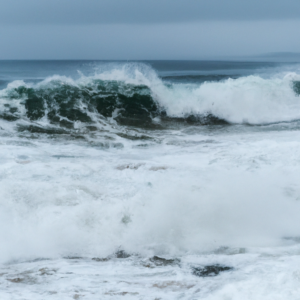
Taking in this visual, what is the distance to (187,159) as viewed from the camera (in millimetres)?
6137

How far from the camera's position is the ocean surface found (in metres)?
2.72

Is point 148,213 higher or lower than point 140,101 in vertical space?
lower

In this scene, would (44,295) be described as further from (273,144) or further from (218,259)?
(273,144)

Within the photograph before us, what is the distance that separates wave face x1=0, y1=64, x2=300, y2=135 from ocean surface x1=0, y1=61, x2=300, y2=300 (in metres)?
1.06

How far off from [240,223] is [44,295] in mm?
2401

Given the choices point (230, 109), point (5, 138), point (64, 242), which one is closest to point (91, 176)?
point (64, 242)

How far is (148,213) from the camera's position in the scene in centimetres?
396

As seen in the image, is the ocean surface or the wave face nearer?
the ocean surface

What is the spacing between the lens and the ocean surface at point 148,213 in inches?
107

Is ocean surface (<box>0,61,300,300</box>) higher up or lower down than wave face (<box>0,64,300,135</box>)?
lower down

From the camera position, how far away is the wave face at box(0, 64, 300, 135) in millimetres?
10086

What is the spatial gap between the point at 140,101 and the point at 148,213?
7.56m

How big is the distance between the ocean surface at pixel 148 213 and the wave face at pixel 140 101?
41.7 inches

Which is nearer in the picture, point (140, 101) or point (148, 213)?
point (148, 213)
